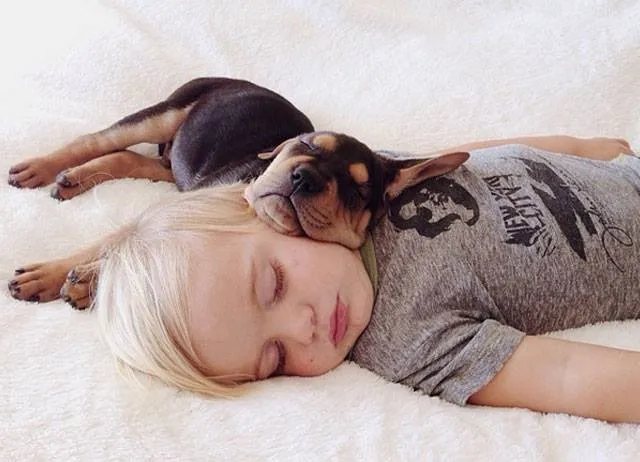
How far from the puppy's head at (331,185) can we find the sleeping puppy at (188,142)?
205 mm

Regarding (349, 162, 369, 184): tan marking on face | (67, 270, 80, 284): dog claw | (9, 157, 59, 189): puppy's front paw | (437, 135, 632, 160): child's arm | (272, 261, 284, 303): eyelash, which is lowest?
(67, 270, 80, 284): dog claw

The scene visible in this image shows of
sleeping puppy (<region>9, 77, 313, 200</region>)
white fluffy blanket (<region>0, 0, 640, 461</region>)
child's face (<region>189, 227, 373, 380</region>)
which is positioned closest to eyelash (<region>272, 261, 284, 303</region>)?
child's face (<region>189, 227, 373, 380</region>)

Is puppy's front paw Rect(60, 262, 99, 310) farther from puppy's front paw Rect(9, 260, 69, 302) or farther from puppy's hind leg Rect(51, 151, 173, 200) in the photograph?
puppy's hind leg Rect(51, 151, 173, 200)

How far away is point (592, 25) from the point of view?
1.78m

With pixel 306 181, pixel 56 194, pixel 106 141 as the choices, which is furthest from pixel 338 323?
pixel 106 141

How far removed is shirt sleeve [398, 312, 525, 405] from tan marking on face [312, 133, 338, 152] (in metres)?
0.32

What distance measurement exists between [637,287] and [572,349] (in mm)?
227

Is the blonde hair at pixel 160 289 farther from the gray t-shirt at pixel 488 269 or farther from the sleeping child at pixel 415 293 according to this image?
the gray t-shirt at pixel 488 269

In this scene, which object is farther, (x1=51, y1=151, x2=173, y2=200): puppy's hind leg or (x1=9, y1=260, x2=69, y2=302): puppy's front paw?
(x1=51, y1=151, x2=173, y2=200): puppy's hind leg

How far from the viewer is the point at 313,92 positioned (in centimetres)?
176

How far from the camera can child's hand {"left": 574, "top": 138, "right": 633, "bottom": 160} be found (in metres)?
1.51

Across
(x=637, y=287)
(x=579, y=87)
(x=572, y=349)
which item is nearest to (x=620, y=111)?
(x=579, y=87)

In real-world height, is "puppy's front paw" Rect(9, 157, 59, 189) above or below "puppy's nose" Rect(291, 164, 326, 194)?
below

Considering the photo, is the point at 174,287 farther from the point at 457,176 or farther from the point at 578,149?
the point at 578,149
